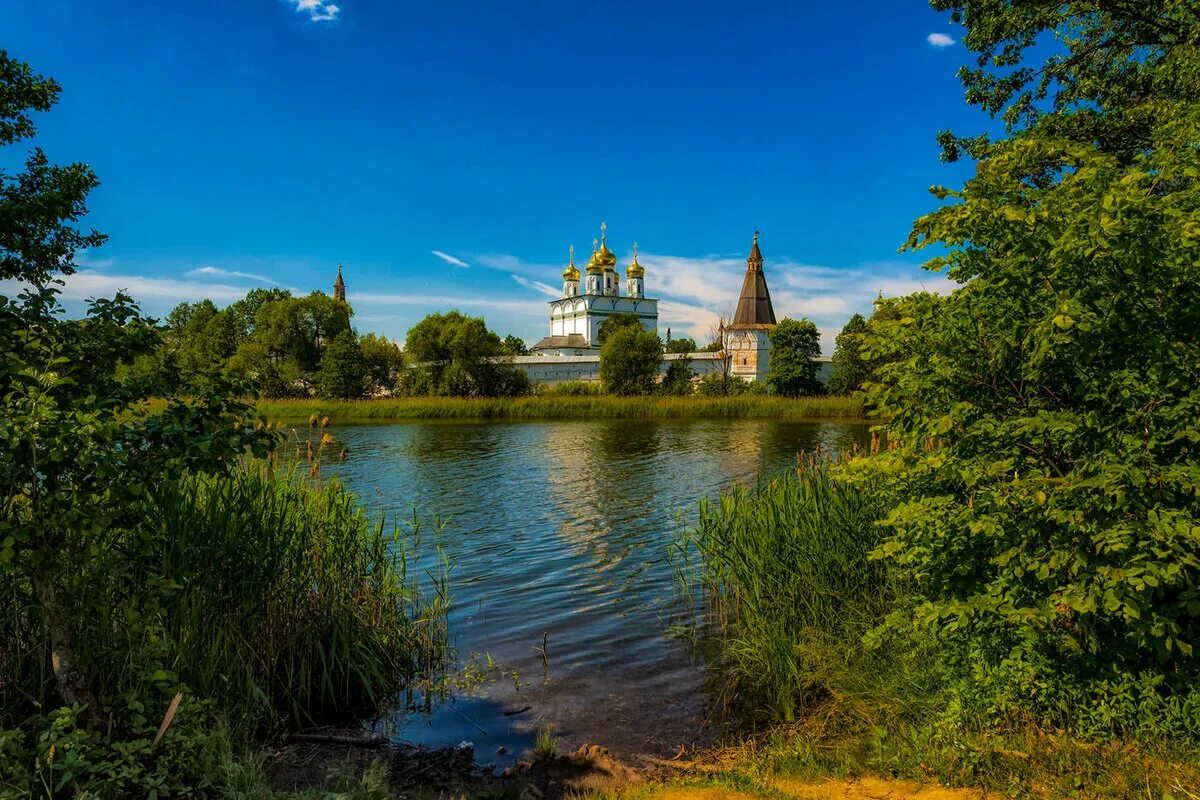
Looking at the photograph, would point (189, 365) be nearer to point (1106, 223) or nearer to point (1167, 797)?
point (1106, 223)

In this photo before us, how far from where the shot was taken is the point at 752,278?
75125mm

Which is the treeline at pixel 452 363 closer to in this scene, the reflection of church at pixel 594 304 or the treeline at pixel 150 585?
the reflection of church at pixel 594 304

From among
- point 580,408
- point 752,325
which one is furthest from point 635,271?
point 580,408

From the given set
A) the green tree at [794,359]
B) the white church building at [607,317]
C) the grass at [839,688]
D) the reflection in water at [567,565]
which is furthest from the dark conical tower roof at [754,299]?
the grass at [839,688]

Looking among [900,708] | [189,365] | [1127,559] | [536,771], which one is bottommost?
[536,771]

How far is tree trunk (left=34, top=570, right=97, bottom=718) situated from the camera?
343 cm

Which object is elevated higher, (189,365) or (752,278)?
(752,278)

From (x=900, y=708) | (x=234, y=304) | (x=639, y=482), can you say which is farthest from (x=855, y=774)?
(x=234, y=304)

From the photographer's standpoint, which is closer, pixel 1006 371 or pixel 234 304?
pixel 1006 371

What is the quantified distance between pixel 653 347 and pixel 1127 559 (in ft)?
170

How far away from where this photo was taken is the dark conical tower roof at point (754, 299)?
74.5 metres

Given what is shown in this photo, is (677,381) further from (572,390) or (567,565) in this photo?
(567,565)

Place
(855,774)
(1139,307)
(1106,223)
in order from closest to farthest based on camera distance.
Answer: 1. (1106,223)
2. (1139,307)
3. (855,774)

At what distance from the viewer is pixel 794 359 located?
2104 inches
